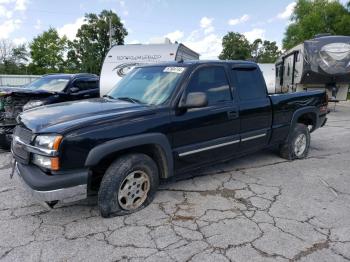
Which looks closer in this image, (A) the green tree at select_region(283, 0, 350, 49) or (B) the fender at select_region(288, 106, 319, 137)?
(B) the fender at select_region(288, 106, 319, 137)

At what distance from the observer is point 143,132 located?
355 centimetres

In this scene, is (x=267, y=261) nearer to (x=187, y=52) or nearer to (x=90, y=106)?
(x=90, y=106)

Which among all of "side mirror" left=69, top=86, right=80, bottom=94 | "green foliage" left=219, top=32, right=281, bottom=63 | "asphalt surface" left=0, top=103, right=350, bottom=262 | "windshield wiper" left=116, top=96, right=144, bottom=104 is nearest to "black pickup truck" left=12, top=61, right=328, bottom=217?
"windshield wiper" left=116, top=96, right=144, bottom=104

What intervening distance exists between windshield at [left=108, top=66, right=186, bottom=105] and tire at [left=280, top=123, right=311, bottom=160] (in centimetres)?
285

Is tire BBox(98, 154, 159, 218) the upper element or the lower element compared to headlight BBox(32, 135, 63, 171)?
lower

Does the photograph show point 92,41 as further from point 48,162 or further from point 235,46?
point 48,162

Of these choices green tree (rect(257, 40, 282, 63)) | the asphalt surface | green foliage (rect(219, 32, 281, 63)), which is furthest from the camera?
green tree (rect(257, 40, 282, 63))

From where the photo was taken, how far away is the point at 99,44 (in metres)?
53.3

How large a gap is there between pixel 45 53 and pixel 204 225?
5489 centimetres

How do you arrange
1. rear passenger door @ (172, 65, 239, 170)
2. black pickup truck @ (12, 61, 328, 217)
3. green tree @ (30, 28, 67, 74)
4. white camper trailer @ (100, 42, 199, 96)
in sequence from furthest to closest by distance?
green tree @ (30, 28, 67, 74) < white camper trailer @ (100, 42, 199, 96) < rear passenger door @ (172, 65, 239, 170) < black pickup truck @ (12, 61, 328, 217)

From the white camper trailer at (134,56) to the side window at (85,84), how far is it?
0.78 meters

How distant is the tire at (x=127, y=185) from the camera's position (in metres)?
3.42

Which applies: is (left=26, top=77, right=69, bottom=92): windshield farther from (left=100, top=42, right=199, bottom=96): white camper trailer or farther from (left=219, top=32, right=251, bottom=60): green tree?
(left=219, top=32, right=251, bottom=60): green tree

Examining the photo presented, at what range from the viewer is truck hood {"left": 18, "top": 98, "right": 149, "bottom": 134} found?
3178mm
